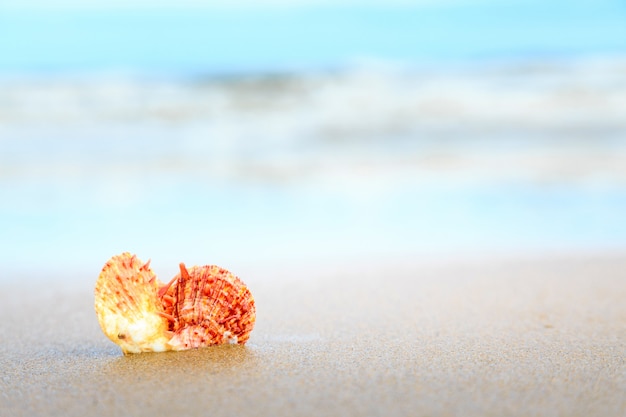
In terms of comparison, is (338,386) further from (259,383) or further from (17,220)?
(17,220)

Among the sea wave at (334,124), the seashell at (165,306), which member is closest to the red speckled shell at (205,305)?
the seashell at (165,306)

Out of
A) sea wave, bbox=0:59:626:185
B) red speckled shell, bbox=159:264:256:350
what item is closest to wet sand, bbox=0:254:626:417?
red speckled shell, bbox=159:264:256:350

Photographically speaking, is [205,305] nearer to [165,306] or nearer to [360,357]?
[165,306]

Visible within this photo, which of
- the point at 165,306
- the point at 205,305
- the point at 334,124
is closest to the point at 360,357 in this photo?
the point at 205,305

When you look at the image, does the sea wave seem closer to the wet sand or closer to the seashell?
the wet sand

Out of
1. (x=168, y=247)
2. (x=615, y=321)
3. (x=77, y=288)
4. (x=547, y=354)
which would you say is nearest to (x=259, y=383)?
(x=547, y=354)
